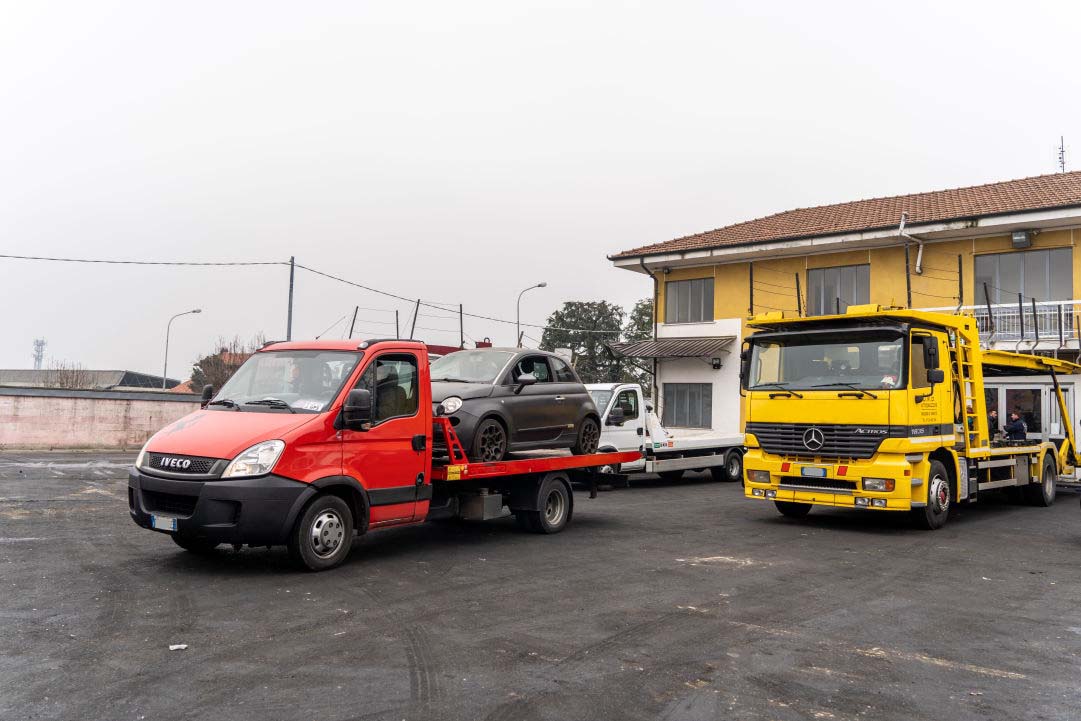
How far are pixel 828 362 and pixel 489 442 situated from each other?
196 inches

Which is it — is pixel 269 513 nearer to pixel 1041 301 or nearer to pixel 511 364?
pixel 511 364

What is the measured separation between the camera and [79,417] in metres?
30.8

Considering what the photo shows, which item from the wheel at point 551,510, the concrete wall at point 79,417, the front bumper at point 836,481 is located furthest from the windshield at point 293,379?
the concrete wall at point 79,417

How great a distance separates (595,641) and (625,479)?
6.62 m

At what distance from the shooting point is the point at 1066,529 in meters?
12.4

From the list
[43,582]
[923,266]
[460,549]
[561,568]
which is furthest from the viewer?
[923,266]

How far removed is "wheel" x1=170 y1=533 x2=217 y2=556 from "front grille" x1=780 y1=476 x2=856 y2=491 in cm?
750

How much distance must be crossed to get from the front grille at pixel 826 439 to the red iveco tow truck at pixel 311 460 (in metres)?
4.03

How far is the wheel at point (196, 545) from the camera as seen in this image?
8617 mm

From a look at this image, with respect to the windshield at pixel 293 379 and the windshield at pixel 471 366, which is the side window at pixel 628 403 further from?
the windshield at pixel 293 379

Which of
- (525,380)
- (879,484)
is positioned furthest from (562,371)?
(879,484)

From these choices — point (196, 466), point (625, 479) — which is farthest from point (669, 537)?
point (196, 466)

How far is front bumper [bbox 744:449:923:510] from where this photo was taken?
10.9 m

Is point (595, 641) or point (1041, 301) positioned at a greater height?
point (1041, 301)
